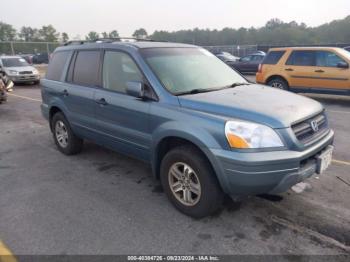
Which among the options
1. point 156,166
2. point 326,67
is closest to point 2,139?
point 156,166

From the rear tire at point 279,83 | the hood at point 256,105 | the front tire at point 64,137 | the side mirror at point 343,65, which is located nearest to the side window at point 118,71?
the hood at point 256,105

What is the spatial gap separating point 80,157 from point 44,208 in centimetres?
172

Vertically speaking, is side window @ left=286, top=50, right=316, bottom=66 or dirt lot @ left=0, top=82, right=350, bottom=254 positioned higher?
side window @ left=286, top=50, right=316, bottom=66

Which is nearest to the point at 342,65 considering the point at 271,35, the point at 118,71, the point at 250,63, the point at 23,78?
the point at 118,71

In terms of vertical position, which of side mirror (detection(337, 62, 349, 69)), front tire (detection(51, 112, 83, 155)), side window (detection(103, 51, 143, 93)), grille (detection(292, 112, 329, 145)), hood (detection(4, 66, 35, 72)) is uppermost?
side window (detection(103, 51, 143, 93))

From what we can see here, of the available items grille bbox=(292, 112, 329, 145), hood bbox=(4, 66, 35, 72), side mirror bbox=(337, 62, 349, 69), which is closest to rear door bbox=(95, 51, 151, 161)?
grille bbox=(292, 112, 329, 145)

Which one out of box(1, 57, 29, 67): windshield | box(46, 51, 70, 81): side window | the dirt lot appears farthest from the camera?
box(1, 57, 29, 67): windshield

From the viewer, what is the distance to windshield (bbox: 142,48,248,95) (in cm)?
359

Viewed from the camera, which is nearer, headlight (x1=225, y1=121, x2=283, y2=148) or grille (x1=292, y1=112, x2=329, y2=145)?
headlight (x1=225, y1=121, x2=283, y2=148)

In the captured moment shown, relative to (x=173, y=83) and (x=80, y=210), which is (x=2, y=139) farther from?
(x=173, y=83)

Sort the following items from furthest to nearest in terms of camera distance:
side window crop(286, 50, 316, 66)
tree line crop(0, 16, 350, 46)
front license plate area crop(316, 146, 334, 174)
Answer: tree line crop(0, 16, 350, 46)
side window crop(286, 50, 316, 66)
front license plate area crop(316, 146, 334, 174)

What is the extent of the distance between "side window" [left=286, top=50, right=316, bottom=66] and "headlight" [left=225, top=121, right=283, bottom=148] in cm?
803

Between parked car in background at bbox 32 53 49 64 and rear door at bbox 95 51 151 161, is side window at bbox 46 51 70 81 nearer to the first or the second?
rear door at bbox 95 51 151 161

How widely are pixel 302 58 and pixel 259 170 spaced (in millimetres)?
8385
